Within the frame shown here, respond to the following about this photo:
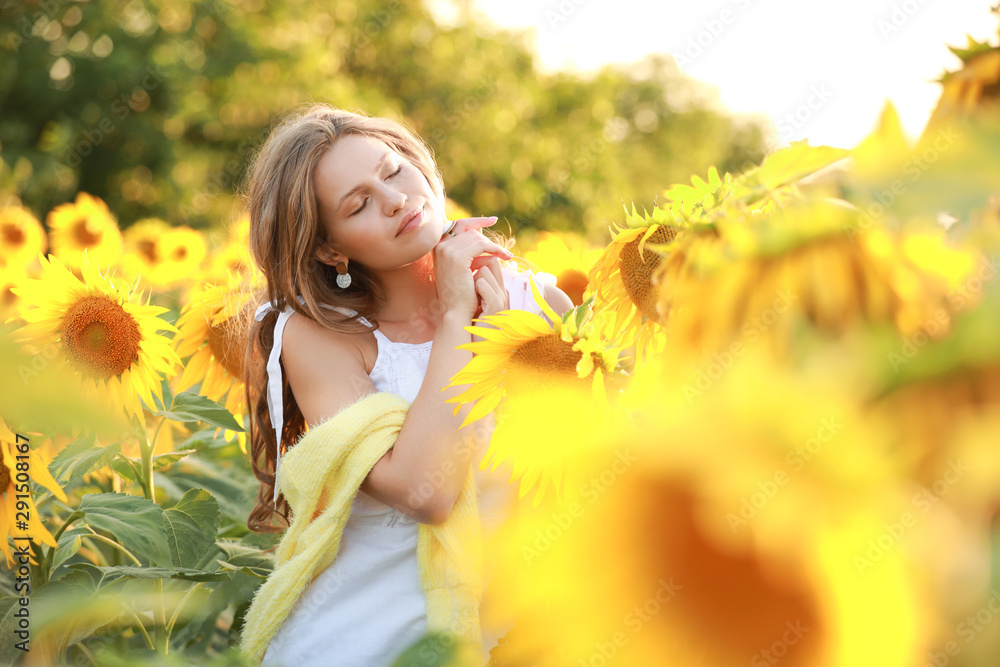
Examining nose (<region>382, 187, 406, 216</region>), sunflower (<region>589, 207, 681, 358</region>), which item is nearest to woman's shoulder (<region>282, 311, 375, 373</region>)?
nose (<region>382, 187, 406, 216</region>)

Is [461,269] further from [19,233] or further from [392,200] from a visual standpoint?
[19,233]

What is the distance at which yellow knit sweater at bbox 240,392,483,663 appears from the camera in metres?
1.09

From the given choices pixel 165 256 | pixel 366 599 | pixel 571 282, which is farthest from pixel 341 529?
pixel 165 256

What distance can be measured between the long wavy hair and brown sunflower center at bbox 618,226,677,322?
1.96 feet

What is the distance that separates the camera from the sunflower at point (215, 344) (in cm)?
148

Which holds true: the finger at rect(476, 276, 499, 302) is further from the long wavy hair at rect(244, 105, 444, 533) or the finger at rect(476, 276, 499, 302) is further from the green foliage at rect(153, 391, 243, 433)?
the green foliage at rect(153, 391, 243, 433)

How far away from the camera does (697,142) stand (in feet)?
83.2

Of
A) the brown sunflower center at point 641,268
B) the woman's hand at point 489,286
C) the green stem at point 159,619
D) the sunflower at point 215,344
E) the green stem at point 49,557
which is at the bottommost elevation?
the green stem at point 159,619

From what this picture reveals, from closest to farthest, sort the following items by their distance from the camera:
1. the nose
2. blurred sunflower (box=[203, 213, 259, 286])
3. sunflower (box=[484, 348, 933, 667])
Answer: sunflower (box=[484, 348, 933, 667])
the nose
blurred sunflower (box=[203, 213, 259, 286])

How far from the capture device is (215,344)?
1.52 meters

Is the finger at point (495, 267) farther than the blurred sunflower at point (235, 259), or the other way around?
the blurred sunflower at point (235, 259)

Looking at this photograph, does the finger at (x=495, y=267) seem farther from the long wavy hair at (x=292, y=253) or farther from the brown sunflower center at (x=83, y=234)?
the brown sunflower center at (x=83, y=234)

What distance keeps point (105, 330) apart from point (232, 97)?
743 cm

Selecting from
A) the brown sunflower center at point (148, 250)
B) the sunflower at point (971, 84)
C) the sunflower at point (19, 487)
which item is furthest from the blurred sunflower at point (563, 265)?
the brown sunflower center at point (148, 250)
